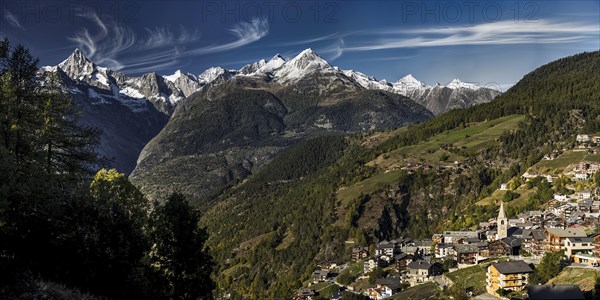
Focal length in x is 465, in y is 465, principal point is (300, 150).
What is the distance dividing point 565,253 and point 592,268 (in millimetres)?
12926

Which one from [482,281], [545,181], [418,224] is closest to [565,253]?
[482,281]

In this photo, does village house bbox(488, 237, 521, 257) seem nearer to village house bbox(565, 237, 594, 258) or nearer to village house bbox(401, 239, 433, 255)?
village house bbox(565, 237, 594, 258)

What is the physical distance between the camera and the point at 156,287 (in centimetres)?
2947

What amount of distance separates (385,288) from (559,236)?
41.0 meters

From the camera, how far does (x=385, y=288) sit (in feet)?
367

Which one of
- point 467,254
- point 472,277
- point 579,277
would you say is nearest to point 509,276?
point 579,277

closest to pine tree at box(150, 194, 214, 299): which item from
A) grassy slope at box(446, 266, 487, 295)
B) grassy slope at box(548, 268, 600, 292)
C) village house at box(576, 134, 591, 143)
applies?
grassy slope at box(548, 268, 600, 292)

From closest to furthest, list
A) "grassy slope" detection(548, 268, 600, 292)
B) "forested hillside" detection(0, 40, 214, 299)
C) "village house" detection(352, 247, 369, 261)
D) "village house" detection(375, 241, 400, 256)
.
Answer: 1. "forested hillside" detection(0, 40, 214, 299)
2. "grassy slope" detection(548, 268, 600, 292)
3. "village house" detection(375, 241, 400, 256)
4. "village house" detection(352, 247, 369, 261)

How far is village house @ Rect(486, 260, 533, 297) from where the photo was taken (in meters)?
76.2

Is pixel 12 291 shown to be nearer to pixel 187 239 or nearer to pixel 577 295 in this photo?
pixel 187 239

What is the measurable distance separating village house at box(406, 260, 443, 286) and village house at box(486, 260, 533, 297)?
31.0 m

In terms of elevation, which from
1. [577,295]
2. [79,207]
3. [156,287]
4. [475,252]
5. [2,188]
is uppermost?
[2,188]

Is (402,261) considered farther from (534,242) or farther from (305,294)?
(534,242)

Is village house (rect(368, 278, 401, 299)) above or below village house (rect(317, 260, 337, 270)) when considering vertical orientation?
above
